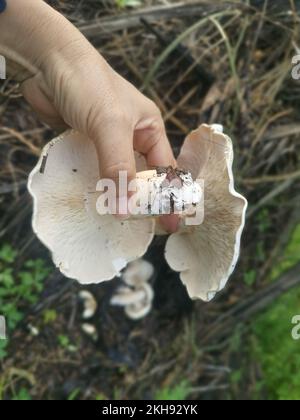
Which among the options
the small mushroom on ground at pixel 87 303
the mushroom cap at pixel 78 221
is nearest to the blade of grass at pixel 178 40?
the mushroom cap at pixel 78 221

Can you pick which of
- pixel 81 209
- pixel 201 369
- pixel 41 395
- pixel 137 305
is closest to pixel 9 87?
pixel 81 209

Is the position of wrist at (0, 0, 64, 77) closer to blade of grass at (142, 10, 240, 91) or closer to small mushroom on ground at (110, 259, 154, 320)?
blade of grass at (142, 10, 240, 91)

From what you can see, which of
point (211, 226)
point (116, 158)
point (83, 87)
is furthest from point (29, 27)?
point (211, 226)

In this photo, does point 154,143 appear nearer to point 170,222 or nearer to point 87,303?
point 170,222

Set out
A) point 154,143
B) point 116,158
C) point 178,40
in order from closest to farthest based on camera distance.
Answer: point 116,158, point 154,143, point 178,40

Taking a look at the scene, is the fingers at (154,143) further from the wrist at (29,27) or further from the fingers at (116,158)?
the wrist at (29,27)
